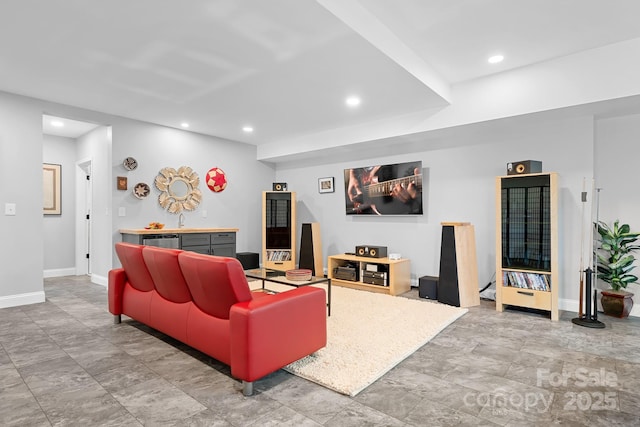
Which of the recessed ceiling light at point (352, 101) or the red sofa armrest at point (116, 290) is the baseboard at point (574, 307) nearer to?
the recessed ceiling light at point (352, 101)

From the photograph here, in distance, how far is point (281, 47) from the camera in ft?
9.70

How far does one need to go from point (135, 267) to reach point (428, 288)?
3350 mm

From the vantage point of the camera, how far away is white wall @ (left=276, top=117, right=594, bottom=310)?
399cm

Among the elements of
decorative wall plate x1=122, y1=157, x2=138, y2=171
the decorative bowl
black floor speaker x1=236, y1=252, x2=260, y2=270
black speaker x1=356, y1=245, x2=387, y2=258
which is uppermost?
decorative wall plate x1=122, y1=157, x2=138, y2=171

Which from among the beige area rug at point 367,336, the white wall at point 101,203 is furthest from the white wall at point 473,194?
the white wall at point 101,203

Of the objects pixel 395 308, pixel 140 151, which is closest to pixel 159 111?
pixel 140 151

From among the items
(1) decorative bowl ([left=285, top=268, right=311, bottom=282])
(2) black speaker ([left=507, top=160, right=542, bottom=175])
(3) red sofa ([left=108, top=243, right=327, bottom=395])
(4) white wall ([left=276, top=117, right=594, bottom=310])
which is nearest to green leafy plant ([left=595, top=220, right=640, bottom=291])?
(4) white wall ([left=276, top=117, right=594, bottom=310])

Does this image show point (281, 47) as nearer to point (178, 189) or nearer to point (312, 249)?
point (178, 189)

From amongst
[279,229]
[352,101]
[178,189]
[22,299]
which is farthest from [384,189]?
[22,299]

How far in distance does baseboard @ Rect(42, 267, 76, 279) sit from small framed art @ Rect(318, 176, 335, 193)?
4666 millimetres

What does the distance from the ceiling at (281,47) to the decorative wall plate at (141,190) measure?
118 cm

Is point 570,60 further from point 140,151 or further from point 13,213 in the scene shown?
point 13,213

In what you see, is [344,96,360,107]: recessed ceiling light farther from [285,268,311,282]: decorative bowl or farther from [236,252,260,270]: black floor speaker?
[236,252,260,270]: black floor speaker

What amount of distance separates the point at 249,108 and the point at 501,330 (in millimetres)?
3809
